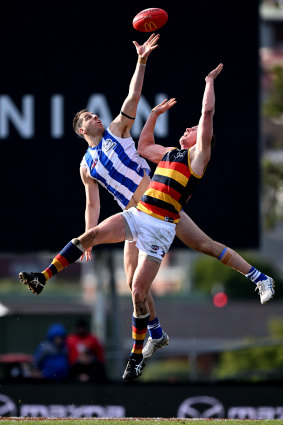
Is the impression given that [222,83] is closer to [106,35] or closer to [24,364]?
[106,35]

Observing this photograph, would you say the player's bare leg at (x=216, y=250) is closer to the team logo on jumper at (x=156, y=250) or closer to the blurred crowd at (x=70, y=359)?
the team logo on jumper at (x=156, y=250)

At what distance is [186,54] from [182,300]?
19.4 m

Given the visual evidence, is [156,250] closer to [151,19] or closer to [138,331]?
[138,331]

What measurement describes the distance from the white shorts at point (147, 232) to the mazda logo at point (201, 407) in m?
4.43

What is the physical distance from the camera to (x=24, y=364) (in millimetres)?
16984

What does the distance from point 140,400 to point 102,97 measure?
181 inches

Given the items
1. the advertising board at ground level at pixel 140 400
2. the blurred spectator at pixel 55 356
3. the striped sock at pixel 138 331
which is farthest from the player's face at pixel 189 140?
the blurred spectator at pixel 55 356

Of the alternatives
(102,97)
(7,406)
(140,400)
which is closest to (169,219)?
(140,400)

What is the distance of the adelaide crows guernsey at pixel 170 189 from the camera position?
10867mm

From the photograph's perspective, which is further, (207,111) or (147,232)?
(147,232)

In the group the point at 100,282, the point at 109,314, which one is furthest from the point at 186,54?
the point at 109,314

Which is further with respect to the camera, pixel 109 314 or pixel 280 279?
pixel 280 279

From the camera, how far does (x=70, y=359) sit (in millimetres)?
16344

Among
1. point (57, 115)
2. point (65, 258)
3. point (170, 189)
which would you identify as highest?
point (57, 115)
